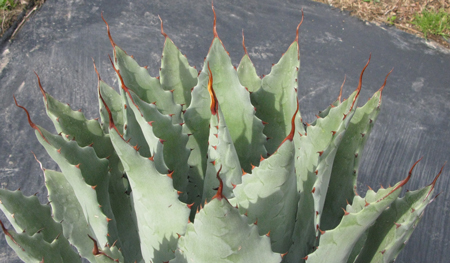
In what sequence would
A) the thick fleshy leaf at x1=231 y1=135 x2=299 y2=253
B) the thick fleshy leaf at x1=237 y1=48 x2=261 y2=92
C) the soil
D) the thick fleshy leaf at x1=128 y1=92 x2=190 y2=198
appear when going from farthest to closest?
the soil
the thick fleshy leaf at x1=237 y1=48 x2=261 y2=92
the thick fleshy leaf at x1=128 y1=92 x2=190 y2=198
the thick fleshy leaf at x1=231 y1=135 x2=299 y2=253

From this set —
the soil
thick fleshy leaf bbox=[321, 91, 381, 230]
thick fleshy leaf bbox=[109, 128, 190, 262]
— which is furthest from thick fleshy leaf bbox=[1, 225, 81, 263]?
the soil

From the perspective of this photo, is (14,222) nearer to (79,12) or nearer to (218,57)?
(218,57)

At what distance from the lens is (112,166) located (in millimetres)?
1049

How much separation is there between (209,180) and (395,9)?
2.54 metres

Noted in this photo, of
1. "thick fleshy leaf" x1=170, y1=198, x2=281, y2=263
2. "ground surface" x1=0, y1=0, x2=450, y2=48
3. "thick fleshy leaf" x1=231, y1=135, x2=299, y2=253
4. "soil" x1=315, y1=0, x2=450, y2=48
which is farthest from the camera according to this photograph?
"soil" x1=315, y1=0, x2=450, y2=48

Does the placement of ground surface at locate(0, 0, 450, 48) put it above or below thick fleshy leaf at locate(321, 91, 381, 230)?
below

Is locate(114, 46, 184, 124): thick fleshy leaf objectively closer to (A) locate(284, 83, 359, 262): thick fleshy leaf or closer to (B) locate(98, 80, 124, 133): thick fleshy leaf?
(B) locate(98, 80, 124, 133): thick fleshy leaf

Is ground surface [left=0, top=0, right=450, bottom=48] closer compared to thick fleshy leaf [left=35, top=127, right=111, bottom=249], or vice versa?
thick fleshy leaf [left=35, top=127, right=111, bottom=249]

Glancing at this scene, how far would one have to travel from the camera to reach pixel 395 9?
9.60 feet

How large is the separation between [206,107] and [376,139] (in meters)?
1.26

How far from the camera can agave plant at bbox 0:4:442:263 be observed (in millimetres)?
762

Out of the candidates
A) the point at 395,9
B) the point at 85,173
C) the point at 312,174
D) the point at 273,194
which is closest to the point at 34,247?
the point at 85,173

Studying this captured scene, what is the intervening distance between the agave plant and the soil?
6.19ft

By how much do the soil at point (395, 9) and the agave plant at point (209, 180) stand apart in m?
1.89
